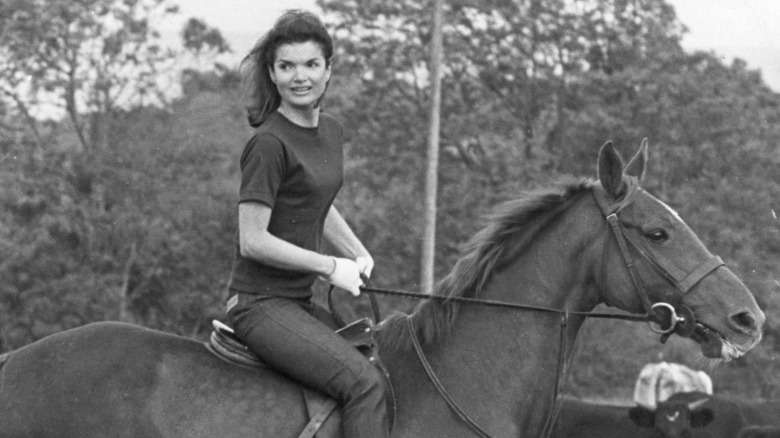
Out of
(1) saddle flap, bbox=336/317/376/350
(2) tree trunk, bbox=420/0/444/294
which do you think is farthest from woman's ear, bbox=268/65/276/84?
(2) tree trunk, bbox=420/0/444/294

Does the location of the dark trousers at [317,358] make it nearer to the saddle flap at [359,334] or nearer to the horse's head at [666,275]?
the saddle flap at [359,334]

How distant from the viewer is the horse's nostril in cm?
554

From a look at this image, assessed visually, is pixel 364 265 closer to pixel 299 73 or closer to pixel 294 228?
pixel 294 228

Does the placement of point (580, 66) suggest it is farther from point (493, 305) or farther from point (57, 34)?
point (493, 305)

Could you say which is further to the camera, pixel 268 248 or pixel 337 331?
pixel 337 331

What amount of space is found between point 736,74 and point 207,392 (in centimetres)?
2390

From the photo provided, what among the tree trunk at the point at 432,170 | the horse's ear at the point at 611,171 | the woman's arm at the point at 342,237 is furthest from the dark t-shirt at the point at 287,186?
the tree trunk at the point at 432,170

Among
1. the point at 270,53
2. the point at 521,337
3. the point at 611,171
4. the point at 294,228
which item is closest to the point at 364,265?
the point at 294,228

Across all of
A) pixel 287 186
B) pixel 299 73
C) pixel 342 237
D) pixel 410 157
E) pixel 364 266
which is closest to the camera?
pixel 287 186

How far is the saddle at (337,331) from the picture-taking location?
5.43 m

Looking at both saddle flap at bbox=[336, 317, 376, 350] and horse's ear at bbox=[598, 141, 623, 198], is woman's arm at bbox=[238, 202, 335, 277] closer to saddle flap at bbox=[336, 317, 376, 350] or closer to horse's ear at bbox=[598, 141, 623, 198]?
saddle flap at bbox=[336, 317, 376, 350]

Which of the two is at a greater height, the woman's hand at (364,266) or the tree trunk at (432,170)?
the woman's hand at (364,266)

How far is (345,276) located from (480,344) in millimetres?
738

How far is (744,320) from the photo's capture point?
555 centimetres
